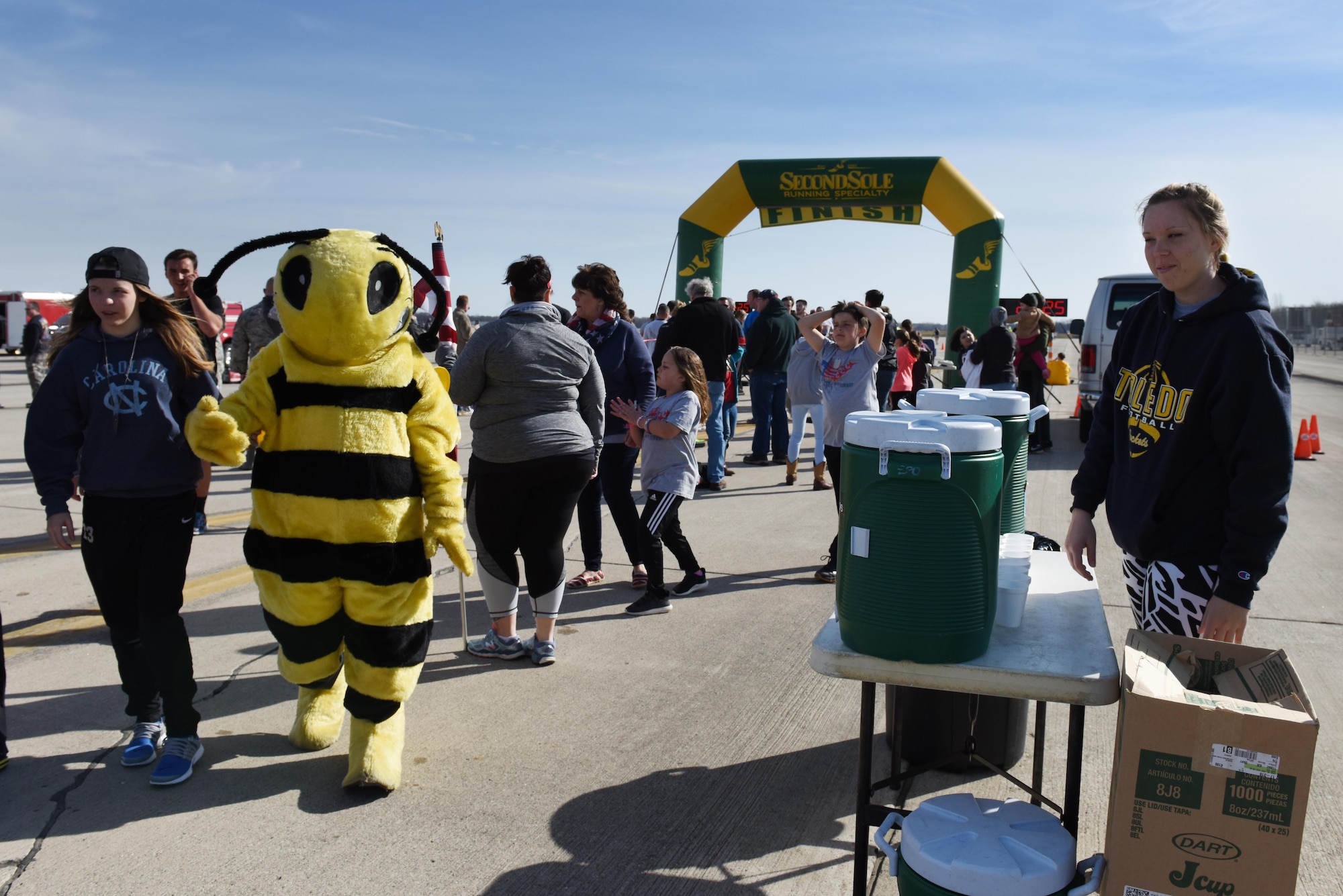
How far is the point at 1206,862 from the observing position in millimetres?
1869

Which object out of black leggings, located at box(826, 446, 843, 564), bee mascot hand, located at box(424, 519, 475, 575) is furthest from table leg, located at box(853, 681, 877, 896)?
black leggings, located at box(826, 446, 843, 564)

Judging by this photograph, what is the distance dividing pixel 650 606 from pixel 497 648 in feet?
3.31

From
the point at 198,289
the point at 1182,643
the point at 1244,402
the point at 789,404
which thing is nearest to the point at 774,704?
the point at 1182,643

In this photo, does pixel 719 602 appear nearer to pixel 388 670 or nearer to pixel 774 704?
pixel 774 704

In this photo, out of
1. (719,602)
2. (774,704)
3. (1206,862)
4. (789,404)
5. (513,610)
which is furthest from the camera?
(789,404)

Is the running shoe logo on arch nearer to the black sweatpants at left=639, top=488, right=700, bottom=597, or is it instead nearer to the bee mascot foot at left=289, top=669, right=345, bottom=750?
the black sweatpants at left=639, top=488, right=700, bottom=597

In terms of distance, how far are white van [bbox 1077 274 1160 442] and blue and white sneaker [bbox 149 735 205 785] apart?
10.9 meters

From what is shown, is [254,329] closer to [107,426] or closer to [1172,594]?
[107,426]

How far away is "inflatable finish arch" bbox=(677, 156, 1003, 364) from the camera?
1389cm

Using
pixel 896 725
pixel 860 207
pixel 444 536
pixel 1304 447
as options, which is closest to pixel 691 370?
pixel 444 536

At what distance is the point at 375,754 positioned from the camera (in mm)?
3100

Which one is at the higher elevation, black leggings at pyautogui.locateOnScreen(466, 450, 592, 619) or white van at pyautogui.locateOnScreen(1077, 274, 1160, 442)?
white van at pyautogui.locateOnScreen(1077, 274, 1160, 442)

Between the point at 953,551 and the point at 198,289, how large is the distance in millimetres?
2655

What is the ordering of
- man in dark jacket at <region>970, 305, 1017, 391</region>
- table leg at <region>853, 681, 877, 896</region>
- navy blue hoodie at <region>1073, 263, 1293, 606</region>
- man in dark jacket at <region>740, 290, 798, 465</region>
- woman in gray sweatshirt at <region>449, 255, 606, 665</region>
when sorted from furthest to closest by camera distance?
man in dark jacket at <region>740, 290, 798, 465</region> < man in dark jacket at <region>970, 305, 1017, 391</region> < woman in gray sweatshirt at <region>449, 255, 606, 665</region> < table leg at <region>853, 681, 877, 896</region> < navy blue hoodie at <region>1073, 263, 1293, 606</region>
